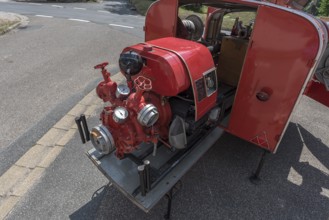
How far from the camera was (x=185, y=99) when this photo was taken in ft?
9.46

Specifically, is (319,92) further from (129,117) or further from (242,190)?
(129,117)

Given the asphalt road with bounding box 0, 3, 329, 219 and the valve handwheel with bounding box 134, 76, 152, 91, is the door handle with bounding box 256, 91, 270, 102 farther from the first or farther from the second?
the valve handwheel with bounding box 134, 76, 152, 91

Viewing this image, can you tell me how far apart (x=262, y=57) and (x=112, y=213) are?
2.66m

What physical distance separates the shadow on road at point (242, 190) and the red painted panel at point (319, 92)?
2.85 ft

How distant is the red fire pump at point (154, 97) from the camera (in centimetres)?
243

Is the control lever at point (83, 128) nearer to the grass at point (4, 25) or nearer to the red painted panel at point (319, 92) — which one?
the red painted panel at point (319, 92)

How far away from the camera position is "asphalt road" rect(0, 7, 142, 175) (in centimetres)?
432

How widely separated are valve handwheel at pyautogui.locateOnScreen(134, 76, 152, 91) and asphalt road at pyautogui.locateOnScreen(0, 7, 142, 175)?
102 inches

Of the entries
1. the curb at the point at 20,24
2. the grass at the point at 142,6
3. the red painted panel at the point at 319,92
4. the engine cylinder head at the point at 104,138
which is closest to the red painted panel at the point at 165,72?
the engine cylinder head at the point at 104,138

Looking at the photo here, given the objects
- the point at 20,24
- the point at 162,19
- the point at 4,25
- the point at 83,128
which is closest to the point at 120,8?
the point at 20,24

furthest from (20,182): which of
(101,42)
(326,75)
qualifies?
(101,42)

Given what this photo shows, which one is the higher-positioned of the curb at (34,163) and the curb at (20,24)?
the curb at (34,163)

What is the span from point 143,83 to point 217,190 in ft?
6.42

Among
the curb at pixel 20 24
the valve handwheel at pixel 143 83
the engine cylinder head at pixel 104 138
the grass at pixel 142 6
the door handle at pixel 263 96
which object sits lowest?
the grass at pixel 142 6
